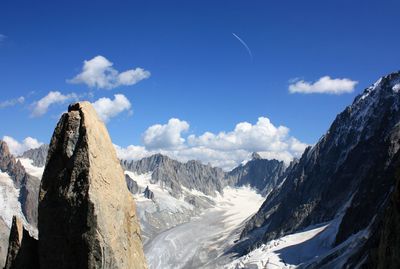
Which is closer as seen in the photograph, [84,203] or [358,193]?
[84,203]

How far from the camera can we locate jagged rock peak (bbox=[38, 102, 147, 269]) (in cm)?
1500

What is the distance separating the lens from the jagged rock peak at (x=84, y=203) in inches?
591

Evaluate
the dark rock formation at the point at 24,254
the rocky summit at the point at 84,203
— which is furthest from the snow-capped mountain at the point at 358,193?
the dark rock formation at the point at 24,254

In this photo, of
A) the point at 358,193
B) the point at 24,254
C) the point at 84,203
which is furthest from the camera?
the point at 358,193

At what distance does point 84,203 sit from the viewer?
15055 mm

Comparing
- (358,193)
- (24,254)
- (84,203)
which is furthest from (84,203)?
(358,193)

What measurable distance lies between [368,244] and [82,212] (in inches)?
2831

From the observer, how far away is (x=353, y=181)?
163 meters

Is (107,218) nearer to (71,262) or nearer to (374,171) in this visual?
(71,262)

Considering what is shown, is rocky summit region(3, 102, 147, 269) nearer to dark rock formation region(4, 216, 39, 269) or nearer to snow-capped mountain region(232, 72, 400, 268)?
dark rock formation region(4, 216, 39, 269)

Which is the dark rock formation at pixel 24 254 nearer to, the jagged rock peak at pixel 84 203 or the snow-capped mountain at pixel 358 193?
the jagged rock peak at pixel 84 203

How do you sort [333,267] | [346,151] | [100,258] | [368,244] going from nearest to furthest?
[100,258] < [368,244] < [333,267] < [346,151]

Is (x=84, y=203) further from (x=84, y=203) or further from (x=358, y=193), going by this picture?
(x=358, y=193)

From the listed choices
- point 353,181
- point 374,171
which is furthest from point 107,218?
point 353,181
